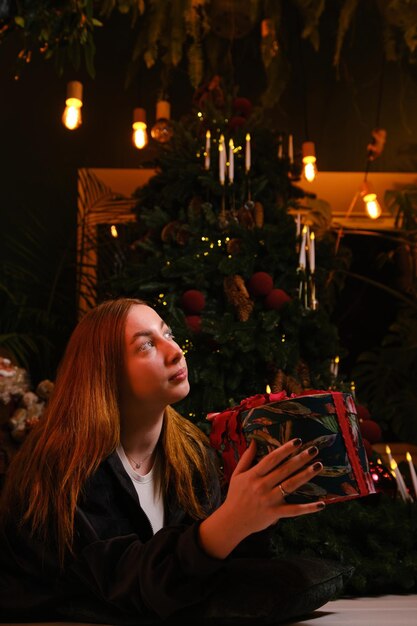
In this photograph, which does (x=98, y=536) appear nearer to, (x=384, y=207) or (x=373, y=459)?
(x=373, y=459)

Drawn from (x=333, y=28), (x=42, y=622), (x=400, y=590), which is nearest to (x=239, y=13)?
(x=333, y=28)

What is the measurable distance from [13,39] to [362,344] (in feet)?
8.36

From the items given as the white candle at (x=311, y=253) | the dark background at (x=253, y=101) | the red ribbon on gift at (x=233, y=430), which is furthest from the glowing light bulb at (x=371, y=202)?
the red ribbon on gift at (x=233, y=430)

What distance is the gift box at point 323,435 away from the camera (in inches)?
51.6

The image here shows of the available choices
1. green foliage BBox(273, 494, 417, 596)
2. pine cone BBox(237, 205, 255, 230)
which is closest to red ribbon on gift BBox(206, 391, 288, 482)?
green foliage BBox(273, 494, 417, 596)

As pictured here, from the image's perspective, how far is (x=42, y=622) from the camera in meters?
1.60

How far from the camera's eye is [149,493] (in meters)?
1.71

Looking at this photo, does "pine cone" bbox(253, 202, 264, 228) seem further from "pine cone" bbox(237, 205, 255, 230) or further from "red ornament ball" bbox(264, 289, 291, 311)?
"red ornament ball" bbox(264, 289, 291, 311)

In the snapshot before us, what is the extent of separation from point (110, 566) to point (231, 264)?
1.42 meters

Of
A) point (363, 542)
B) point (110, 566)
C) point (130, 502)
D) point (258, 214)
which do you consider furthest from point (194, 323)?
point (110, 566)

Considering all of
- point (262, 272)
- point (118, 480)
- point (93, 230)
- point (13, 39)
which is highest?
point (13, 39)

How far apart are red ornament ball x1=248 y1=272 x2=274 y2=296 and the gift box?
1359 mm

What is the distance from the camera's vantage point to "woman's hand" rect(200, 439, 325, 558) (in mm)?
1271

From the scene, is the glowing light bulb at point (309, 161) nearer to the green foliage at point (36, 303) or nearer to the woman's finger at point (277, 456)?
the green foliage at point (36, 303)
